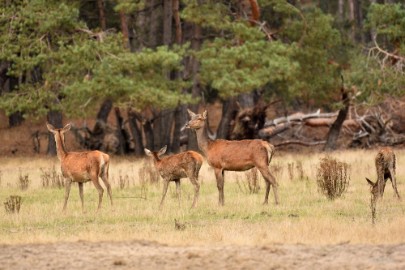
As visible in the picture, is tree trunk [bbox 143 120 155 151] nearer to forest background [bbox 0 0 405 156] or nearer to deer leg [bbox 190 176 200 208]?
forest background [bbox 0 0 405 156]

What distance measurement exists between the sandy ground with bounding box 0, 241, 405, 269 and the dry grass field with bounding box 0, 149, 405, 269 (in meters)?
0.01

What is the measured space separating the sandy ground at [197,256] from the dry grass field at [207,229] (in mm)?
13

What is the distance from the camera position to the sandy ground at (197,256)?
448 inches

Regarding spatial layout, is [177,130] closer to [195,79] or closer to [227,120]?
[227,120]

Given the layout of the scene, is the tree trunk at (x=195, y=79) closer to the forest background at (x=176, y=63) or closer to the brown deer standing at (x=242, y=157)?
the forest background at (x=176, y=63)

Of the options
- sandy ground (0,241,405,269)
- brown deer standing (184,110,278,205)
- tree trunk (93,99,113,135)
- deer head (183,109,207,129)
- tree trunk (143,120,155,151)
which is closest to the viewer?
sandy ground (0,241,405,269)

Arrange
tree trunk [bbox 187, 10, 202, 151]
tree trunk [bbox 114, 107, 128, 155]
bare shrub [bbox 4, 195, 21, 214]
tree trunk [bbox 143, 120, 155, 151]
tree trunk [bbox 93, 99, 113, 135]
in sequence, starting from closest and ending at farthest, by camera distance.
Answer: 1. bare shrub [bbox 4, 195, 21, 214]
2. tree trunk [bbox 143, 120, 155, 151]
3. tree trunk [bbox 187, 10, 202, 151]
4. tree trunk [bbox 114, 107, 128, 155]
5. tree trunk [bbox 93, 99, 113, 135]

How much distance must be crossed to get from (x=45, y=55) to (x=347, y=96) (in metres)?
10.3

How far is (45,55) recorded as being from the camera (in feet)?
100

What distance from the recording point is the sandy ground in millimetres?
11383

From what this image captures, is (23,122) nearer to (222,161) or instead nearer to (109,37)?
(109,37)

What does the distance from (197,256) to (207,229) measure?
2.49 meters

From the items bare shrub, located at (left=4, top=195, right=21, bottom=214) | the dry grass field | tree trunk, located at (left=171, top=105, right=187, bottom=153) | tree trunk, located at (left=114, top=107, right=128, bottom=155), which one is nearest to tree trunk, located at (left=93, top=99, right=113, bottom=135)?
tree trunk, located at (left=114, top=107, right=128, bottom=155)

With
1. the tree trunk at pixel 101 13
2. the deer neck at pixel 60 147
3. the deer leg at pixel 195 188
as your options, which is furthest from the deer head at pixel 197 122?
the tree trunk at pixel 101 13
